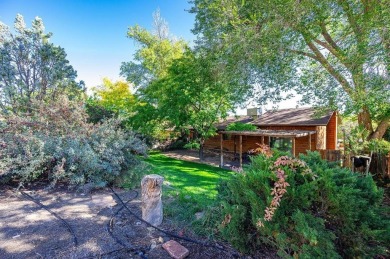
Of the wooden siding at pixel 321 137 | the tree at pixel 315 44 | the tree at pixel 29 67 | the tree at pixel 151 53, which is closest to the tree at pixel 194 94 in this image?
the tree at pixel 315 44

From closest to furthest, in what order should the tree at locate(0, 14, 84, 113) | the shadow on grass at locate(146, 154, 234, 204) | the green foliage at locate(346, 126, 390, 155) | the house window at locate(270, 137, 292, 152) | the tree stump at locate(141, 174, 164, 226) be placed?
the tree stump at locate(141, 174, 164, 226)
the shadow on grass at locate(146, 154, 234, 204)
the green foliage at locate(346, 126, 390, 155)
the tree at locate(0, 14, 84, 113)
the house window at locate(270, 137, 292, 152)

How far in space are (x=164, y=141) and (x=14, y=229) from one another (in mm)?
16609

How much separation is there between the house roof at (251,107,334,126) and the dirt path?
442 inches

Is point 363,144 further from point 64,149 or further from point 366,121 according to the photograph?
point 64,149

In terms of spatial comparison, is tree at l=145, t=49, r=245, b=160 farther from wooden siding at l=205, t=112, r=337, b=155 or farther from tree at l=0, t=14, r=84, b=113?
tree at l=0, t=14, r=84, b=113

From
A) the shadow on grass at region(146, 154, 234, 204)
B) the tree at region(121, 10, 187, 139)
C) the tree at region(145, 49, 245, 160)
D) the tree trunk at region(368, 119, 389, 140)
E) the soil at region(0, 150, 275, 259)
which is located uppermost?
the tree at region(121, 10, 187, 139)

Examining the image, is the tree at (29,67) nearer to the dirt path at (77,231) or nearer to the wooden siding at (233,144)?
the dirt path at (77,231)

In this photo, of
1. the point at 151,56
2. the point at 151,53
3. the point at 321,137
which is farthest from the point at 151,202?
the point at 151,53

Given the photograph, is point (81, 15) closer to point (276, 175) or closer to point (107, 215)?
point (107, 215)

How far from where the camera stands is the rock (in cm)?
221

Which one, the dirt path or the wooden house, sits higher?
the wooden house

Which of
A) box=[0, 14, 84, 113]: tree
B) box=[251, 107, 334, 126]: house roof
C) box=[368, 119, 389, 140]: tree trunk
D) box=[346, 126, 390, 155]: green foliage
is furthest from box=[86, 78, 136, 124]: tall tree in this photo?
box=[368, 119, 389, 140]: tree trunk

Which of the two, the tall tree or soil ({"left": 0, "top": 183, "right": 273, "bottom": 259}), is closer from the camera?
soil ({"left": 0, "top": 183, "right": 273, "bottom": 259})

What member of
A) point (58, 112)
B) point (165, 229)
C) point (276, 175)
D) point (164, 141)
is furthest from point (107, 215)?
point (164, 141)
